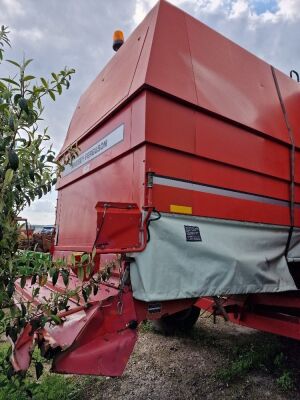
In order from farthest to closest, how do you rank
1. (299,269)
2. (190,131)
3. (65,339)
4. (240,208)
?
(299,269) → (240,208) → (190,131) → (65,339)

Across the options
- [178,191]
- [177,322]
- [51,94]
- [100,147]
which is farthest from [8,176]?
[177,322]

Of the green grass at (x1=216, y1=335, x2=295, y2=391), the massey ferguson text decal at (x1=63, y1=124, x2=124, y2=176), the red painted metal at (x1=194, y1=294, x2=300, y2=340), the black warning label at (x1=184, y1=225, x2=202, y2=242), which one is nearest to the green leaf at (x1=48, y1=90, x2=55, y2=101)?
the massey ferguson text decal at (x1=63, y1=124, x2=124, y2=176)

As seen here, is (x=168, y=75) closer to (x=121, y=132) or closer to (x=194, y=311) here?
→ (x=121, y=132)

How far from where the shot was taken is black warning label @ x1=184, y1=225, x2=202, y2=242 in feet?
7.07

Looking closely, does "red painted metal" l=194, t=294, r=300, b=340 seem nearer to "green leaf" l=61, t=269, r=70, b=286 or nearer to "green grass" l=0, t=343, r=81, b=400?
"green grass" l=0, t=343, r=81, b=400

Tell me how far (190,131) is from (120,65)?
0.96 metres

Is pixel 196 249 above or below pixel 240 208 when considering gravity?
below

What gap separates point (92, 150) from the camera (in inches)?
114

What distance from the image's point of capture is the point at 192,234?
2186 mm

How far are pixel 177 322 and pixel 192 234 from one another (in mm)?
2557

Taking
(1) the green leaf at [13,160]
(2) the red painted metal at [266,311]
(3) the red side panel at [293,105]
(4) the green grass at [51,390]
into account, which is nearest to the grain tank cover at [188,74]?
(3) the red side panel at [293,105]

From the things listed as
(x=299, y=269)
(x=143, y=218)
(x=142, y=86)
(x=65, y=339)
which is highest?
(x=142, y=86)

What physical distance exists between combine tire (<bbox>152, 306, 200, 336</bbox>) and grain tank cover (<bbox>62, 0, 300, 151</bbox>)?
258 cm

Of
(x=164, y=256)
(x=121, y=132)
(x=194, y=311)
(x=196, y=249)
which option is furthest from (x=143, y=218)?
(x=194, y=311)
